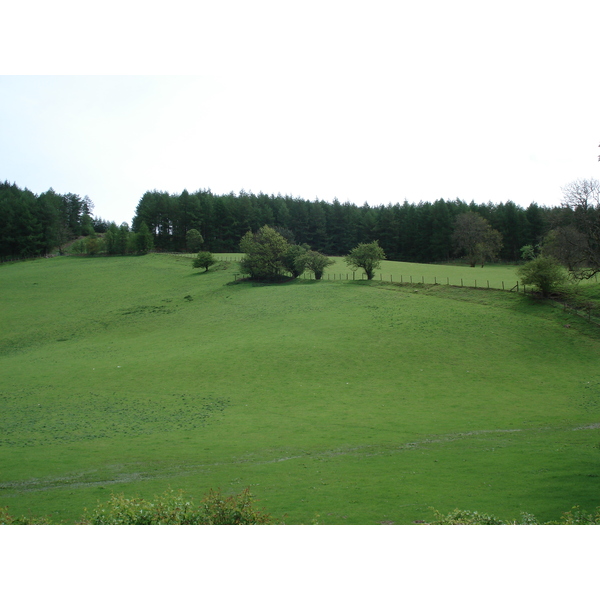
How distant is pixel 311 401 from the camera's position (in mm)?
32875

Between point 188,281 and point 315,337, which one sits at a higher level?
point 188,281

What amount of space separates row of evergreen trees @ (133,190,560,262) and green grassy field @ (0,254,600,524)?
53.0 meters

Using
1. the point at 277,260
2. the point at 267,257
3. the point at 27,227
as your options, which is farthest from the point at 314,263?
the point at 27,227

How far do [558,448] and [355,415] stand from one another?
11702 mm

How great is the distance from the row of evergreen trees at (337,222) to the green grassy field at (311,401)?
52986 millimetres

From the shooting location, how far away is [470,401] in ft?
104

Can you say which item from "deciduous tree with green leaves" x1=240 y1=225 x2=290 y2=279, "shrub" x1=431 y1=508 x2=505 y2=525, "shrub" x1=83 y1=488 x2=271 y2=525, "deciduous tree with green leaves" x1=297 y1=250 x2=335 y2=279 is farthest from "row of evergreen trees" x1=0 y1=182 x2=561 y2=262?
"shrub" x1=431 y1=508 x2=505 y2=525

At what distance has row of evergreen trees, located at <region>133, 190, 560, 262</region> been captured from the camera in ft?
377

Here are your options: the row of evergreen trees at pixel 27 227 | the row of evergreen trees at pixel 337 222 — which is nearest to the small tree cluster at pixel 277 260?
the row of evergreen trees at pixel 337 222

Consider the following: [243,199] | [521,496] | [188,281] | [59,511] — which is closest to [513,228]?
[243,199]

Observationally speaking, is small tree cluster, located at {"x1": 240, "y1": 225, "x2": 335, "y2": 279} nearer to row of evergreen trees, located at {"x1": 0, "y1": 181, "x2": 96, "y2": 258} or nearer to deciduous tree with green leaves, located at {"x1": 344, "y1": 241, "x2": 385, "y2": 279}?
deciduous tree with green leaves, located at {"x1": 344, "y1": 241, "x2": 385, "y2": 279}

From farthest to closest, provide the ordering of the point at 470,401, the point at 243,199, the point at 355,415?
the point at 243,199
the point at 470,401
the point at 355,415

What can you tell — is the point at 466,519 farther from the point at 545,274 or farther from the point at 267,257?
the point at 267,257

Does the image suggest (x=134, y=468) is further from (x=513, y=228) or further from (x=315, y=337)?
(x=513, y=228)
